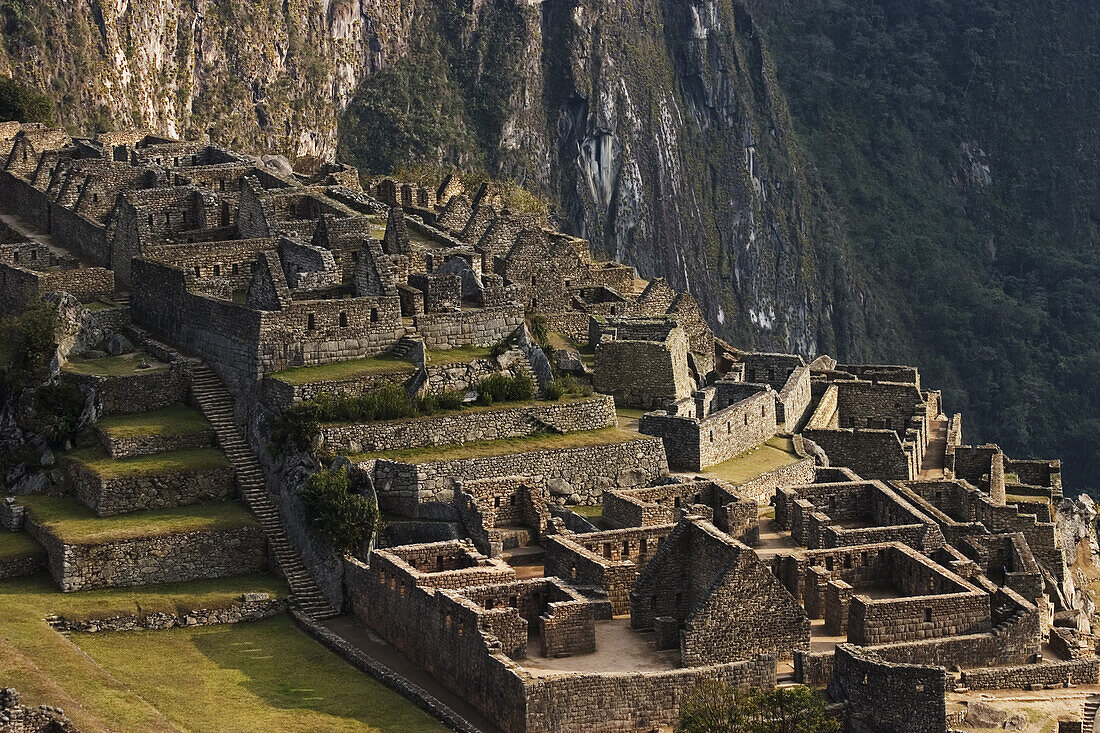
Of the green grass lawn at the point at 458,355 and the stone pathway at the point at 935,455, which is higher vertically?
the green grass lawn at the point at 458,355

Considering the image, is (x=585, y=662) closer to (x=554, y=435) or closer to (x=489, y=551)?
(x=489, y=551)

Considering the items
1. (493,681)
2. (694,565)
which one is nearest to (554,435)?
(694,565)

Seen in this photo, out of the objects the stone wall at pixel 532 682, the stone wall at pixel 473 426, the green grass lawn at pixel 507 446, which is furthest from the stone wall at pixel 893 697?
the stone wall at pixel 473 426

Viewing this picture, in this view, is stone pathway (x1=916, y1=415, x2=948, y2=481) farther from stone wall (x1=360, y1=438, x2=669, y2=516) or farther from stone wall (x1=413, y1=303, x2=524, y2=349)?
stone wall (x1=413, y1=303, x2=524, y2=349)

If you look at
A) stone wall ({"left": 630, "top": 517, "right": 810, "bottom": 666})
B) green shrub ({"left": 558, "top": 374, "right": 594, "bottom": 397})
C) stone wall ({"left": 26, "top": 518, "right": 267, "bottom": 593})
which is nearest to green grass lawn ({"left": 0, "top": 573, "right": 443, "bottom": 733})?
stone wall ({"left": 26, "top": 518, "right": 267, "bottom": 593})

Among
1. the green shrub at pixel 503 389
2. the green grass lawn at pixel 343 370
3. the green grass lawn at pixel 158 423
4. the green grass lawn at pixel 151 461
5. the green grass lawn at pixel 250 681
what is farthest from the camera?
the green shrub at pixel 503 389

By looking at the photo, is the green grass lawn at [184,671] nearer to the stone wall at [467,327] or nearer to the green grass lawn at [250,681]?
the green grass lawn at [250,681]
